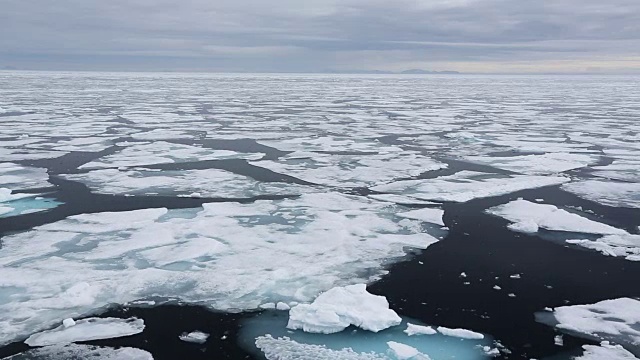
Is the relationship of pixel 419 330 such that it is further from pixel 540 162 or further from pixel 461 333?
pixel 540 162

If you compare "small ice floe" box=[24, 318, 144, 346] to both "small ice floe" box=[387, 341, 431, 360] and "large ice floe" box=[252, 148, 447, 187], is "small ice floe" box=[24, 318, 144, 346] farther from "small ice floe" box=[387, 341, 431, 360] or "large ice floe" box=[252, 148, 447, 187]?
"large ice floe" box=[252, 148, 447, 187]

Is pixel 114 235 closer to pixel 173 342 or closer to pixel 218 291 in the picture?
pixel 218 291

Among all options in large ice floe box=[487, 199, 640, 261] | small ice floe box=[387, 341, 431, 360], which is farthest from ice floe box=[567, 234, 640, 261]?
small ice floe box=[387, 341, 431, 360]

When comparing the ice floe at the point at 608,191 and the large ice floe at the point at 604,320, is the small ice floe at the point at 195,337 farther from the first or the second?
the ice floe at the point at 608,191

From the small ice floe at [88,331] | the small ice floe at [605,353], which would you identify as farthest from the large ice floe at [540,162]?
the small ice floe at [88,331]

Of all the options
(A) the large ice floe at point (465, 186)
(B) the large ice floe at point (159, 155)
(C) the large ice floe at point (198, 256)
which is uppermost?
(B) the large ice floe at point (159, 155)

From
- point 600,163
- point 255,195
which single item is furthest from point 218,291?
point 600,163

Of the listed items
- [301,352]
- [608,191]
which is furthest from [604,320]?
[608,191]
